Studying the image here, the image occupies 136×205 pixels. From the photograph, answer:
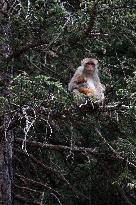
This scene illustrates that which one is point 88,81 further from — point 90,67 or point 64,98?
point 64,98

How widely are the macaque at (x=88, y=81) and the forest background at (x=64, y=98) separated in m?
0.15

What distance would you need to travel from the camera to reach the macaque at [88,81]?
24.5 ft

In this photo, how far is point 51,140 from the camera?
890 cm

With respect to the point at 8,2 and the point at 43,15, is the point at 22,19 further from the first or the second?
the point at 8,2

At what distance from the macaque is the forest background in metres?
0.15

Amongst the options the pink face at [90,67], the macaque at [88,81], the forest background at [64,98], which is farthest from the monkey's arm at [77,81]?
the pink face at [90,67]

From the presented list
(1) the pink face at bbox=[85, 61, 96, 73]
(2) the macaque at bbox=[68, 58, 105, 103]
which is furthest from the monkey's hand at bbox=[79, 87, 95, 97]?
(1) the pink face at bbox=[85, 61, 96, 73]

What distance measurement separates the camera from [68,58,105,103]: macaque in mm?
7480

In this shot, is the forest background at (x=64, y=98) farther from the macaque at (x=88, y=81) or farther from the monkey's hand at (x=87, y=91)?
the monkey's hand at (x=87, y=91)

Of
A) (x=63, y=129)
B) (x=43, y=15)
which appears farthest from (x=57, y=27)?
(x=63, y=129)

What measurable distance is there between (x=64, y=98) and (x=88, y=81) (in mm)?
2209

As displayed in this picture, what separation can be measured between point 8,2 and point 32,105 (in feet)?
9.41

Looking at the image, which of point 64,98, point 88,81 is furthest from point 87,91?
point 64,98

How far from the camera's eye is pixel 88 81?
8070 millimetres
